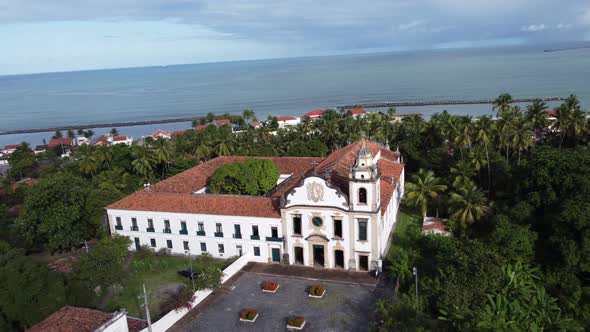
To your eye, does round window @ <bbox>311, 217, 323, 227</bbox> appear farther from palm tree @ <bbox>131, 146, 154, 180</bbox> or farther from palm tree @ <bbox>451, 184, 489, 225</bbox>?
palm tree @ <bbox>131, 146, 154, 180</bbox>

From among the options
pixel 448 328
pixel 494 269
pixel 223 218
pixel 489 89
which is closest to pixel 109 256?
pixel 223 218

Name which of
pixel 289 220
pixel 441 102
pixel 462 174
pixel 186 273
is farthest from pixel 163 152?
pixel 441 102

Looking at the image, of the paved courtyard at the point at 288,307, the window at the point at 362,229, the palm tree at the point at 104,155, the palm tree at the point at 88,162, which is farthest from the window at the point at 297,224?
the palm tree at the point at 104,155

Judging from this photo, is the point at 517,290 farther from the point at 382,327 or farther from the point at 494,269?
the point at 382,327

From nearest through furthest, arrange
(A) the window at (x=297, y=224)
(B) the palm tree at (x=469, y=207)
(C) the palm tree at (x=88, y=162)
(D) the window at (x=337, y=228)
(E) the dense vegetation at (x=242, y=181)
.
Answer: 1. (D) the window at (x=337, y=228)
2. (A) the window at (x=297, y=224)
3. (B) the palm tree at (x=469, y=207)
4. (E) the dense vegetation at (x=242, y=181)
5. (C) the palm tree at (x=88, y=162)

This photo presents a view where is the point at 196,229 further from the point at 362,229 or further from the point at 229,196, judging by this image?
the point at 362,229

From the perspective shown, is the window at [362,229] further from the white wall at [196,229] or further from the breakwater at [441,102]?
the breakwater at [441,102]
